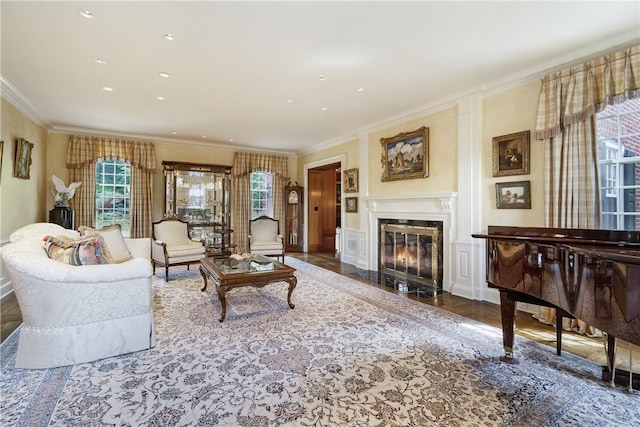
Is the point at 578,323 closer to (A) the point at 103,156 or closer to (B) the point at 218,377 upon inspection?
(B) the point at 218,377

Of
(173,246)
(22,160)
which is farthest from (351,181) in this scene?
(22,160)

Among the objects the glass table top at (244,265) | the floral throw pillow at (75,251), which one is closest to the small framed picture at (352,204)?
the glass table top at (244,265)

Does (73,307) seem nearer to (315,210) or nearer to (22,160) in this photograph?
(22,160)

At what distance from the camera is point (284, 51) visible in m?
2.93

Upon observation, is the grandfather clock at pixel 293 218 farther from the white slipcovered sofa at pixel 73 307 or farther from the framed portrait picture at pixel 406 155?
the white slipcovered sofa at pixel 73 307

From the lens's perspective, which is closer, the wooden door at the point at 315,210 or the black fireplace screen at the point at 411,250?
the black fireplace screen at the point at 411,250

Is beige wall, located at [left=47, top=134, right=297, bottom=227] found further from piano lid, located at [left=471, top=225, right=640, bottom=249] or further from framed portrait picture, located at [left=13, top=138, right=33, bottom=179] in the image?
piano lid, located at [left=471, top=225, right=640, bottom=249]

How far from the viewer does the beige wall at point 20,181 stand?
12.6 feet

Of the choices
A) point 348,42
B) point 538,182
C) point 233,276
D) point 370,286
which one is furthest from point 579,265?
point 370,286

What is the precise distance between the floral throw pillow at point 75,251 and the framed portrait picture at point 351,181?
4566mm

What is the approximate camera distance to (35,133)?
16.6 feet

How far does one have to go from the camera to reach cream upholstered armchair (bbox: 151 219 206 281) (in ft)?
15.7

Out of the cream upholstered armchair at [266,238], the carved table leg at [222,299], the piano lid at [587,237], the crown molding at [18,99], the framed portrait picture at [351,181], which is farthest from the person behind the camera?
the framed portrait picture at [351,181]

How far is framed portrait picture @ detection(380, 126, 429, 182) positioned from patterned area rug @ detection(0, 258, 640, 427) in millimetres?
2535
